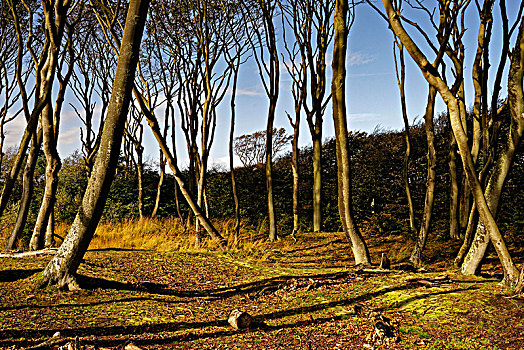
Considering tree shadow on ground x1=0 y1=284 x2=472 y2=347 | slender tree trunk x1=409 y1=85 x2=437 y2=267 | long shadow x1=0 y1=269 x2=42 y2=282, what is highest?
slender tree trunk x1=409 y1=85 x2=437 y2=267

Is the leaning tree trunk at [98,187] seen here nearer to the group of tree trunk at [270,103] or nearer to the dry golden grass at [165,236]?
the group of tree trunk at [270,103]

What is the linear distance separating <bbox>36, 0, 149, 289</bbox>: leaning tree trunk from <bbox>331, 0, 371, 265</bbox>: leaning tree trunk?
2369 mm

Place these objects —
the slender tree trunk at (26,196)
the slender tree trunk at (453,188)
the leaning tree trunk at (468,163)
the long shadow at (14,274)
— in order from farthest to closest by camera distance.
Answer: the slender tree trunk at (453,188), the slender tree trunk at (26,196), the long shadow at (14,274), the leaning tree trunk at (468,163)

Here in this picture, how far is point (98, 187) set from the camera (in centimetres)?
343

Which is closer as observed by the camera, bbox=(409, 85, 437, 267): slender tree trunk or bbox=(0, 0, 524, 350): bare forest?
bbox=(0, 0, 524, 350): bare forest

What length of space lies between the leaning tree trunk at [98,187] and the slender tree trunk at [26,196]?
246cm

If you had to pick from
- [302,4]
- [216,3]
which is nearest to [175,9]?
[216,3]

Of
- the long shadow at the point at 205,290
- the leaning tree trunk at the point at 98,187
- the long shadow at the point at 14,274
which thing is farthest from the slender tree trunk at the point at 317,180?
the long shadow at the point at 14,274

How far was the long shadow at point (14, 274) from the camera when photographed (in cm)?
368

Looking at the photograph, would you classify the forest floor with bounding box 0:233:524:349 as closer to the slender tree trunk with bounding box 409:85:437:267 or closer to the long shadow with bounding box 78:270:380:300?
the long shadow with bounding box 78:270:380:300

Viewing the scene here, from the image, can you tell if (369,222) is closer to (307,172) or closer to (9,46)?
(307,172)

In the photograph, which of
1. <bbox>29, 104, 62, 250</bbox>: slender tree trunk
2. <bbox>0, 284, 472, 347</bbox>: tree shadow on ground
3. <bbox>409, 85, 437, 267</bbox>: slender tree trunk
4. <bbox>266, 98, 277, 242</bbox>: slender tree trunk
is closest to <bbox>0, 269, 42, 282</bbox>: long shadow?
<bbox>0, 284, 472, 347</bbox>: tree shadow on ground

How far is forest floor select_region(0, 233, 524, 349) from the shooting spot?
2.74m

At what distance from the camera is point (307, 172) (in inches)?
580
